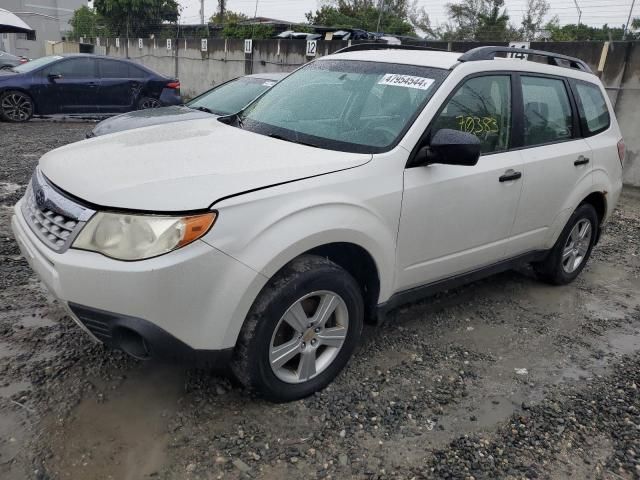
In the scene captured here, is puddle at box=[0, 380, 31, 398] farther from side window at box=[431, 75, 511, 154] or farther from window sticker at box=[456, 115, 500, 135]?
window sticker at box=[456, 115, 500, 135]

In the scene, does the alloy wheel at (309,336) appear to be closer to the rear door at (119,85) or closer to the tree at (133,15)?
the rear door at (119,85)

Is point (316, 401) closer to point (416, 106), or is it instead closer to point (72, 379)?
→ point (72, 379)

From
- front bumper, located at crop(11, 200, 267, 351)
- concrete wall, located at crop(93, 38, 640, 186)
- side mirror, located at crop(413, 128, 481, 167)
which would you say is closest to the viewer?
front bumper, located at crop(11, 200, 267, 351)

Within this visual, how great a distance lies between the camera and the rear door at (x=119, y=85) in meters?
11.2

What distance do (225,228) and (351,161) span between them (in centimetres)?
83

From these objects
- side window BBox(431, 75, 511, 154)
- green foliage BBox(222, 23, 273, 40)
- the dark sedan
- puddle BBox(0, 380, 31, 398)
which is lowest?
puddle BBox(0, 380, 31, 398)

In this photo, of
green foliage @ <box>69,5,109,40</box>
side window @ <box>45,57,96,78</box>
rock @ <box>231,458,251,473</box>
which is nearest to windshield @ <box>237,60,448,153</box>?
rock @ <box>231,458,251,473</box>

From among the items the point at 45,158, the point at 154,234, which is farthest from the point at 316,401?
the point at 45,158

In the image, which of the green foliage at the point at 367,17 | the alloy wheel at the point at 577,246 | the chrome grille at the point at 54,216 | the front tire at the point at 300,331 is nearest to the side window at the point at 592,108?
the alloy wheel at the point at 577,246

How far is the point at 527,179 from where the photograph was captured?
3.66 metres

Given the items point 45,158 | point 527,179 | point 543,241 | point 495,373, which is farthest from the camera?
point 543,241

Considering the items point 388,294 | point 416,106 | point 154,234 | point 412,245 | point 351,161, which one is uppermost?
point 416,106

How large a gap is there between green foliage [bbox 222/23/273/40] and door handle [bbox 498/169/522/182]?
16.5 m

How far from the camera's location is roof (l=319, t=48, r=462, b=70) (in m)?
3.34
